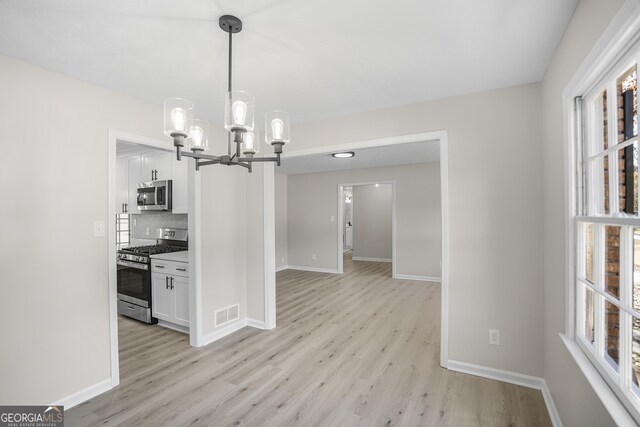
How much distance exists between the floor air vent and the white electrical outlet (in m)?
2.72

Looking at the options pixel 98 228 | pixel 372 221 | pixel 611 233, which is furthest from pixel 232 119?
pixel 372 221

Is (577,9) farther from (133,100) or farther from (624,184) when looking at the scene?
(133,100)

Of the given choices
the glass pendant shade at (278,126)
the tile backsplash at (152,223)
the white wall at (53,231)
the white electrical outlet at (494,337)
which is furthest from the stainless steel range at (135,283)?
the white electrical outlet at (494,337)

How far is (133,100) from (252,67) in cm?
130

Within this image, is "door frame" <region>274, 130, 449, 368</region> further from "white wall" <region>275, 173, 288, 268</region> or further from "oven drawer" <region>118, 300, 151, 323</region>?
"white wall" <region>275, 173, 288, 268</region>

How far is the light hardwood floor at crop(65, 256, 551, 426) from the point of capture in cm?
200

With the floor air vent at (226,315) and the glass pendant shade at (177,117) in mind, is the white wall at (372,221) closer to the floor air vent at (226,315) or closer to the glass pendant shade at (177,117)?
the floor air vent at (226,315)

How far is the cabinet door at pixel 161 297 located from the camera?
3.49 m

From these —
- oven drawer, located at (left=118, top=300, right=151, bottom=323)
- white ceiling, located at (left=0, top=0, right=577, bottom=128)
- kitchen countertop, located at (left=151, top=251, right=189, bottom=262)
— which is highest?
white ceiling, located at (left=0, top=0, right=577, bottom=128)

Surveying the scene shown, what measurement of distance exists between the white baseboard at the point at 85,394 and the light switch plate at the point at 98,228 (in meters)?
1.19

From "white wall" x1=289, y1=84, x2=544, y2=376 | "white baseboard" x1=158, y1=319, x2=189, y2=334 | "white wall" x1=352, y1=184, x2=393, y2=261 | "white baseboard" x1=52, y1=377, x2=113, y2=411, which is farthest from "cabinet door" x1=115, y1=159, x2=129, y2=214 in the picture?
"white wall" x1=352, y1=184, x2=393, y2=261

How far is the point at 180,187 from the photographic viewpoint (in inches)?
150

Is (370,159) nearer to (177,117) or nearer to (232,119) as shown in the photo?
(232,119)

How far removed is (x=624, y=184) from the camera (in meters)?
1.24
